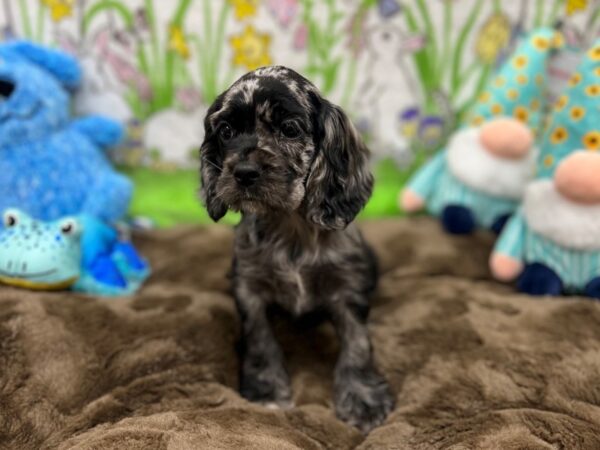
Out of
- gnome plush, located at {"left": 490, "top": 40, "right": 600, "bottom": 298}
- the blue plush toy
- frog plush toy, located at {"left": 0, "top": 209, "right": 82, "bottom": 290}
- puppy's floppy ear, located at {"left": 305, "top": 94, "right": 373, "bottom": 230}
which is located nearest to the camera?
puppy's floppy ear, located at {"left": 305, "top": 94, "right": 373, "bottom": 230}

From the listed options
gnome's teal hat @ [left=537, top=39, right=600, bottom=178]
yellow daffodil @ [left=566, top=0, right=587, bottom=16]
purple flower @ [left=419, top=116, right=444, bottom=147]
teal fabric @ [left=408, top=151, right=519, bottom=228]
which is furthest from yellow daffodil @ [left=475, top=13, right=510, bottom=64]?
gnome's teal hat @ [left=537, top=39, right=600, bottom=178]

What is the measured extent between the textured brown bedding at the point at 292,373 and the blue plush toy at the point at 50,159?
0.57m

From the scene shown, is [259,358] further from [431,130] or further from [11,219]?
[431,130]

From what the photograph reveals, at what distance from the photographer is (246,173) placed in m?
2.04

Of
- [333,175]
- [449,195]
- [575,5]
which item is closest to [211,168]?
[333,175]

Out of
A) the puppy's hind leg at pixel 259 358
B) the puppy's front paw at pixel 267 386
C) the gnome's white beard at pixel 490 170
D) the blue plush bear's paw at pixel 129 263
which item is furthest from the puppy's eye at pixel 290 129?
the gnome's white beard at pixel 490 170

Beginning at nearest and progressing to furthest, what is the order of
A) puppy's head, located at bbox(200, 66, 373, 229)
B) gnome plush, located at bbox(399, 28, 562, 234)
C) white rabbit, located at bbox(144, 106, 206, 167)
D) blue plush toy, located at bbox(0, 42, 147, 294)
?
1. puppy's head, located at bbox(200, 66, 373, 229)
2. blue plush toy, located at bbox(0, 42, 147, 294)
3. gnome plush, located at bbox(399, 28, 562, 234)
4. white rabbit, located at bbox(144, 106, 206, 167)

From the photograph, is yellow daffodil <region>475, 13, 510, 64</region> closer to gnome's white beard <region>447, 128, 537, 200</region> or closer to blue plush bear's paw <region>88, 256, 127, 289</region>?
gnome's white beard <region>447, 128, 537, 200</region>

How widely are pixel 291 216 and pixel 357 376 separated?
741mm

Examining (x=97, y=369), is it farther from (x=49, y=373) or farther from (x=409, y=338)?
(x=409, y=338)

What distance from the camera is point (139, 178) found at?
394 cm

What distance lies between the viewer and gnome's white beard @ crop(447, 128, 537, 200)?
3436 millimetres

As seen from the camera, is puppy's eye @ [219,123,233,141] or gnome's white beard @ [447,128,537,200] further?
gnome's white beard @ [447,128,537,200]

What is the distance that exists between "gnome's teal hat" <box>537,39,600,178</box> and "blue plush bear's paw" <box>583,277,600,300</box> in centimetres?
61
